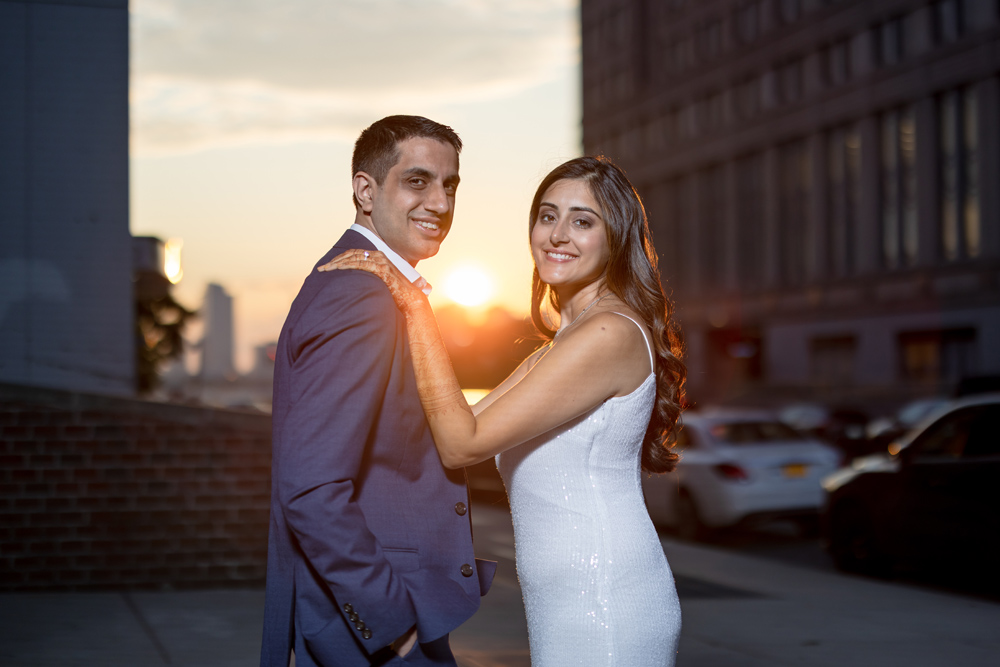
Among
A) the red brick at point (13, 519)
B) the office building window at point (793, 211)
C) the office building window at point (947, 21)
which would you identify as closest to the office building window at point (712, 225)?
the office building window at point (793, 211)

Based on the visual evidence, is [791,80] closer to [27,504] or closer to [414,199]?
[27,504]

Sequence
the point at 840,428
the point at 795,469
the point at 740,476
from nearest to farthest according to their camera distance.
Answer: the point at 740,476 < the point at 795,469 < the point at 840,428

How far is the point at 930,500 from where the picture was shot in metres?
9.34

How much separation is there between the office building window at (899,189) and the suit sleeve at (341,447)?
158 ft

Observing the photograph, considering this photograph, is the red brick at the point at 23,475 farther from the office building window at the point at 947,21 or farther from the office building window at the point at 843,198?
the office building window at the point at 843,198

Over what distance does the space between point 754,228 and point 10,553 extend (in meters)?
53.5

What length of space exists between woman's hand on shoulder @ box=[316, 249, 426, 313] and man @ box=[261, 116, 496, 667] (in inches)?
1.4

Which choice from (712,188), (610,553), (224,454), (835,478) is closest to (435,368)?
(610,553)

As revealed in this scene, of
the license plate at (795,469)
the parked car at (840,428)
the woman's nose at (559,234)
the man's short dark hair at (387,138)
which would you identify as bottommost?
the parked car at (840,428)

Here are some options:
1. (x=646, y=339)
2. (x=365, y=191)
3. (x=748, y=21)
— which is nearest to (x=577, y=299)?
(x=646, y=339)

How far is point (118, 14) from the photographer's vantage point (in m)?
8.38

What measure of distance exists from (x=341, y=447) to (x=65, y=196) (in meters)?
6.71

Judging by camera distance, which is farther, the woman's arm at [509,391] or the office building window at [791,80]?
the office building window at [791,80]

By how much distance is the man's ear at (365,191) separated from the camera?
276cm
